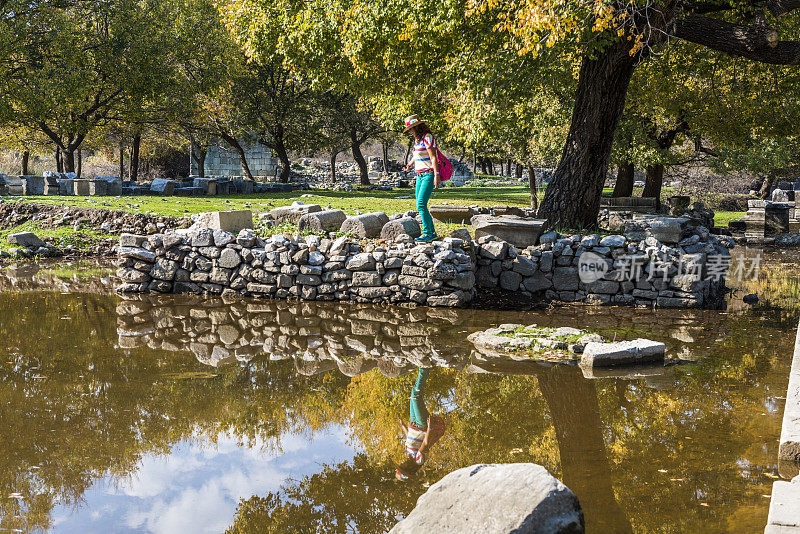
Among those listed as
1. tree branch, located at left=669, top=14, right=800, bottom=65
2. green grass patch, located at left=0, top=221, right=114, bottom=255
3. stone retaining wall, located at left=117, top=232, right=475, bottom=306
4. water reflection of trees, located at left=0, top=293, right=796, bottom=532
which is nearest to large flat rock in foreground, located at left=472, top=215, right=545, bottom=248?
stone retaining wall, located at left=117, top=232, right=475, bottom=306

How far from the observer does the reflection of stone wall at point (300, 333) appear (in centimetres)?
745

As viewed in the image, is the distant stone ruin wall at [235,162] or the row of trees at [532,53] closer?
the row of trees at [532,53]

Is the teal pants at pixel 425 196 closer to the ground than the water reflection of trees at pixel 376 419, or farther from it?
farther from it

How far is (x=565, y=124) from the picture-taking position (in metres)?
18.9

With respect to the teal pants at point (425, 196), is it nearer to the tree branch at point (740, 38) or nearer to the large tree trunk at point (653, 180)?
the tree branch at point (740, 38)

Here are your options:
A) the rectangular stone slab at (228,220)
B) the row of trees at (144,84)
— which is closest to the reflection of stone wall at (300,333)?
the rectangular stone slab at (228,220)

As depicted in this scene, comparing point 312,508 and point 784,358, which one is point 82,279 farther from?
point 784,358

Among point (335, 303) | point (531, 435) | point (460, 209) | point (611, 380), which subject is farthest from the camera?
point (460, 209)

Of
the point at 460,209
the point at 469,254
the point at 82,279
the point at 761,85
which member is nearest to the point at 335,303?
the point at 469,254

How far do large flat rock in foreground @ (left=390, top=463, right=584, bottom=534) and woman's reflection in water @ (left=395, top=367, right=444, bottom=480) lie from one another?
100 cm

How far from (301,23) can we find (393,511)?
10.4m

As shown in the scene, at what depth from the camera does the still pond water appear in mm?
4223

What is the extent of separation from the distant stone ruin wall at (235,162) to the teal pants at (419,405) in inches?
1385

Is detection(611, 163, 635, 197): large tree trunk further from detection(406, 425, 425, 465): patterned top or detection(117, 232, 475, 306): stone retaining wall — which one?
detection(406, 425, 425, 465): patterned top
